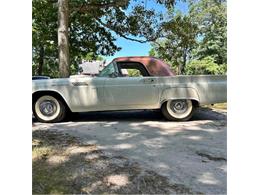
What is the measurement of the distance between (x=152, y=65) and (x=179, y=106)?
Result: 101cm

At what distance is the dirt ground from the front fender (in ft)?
1.60

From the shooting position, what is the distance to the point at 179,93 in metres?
6.37

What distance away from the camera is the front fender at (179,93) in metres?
6.37

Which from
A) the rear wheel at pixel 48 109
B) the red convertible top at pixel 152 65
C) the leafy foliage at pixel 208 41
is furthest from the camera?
the leafy foliage at pixel 208 41

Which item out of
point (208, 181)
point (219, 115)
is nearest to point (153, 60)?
point (219, 115)

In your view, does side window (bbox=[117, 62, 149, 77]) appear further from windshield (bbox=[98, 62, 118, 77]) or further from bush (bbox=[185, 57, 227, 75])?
bush (bbox=[185, 57, 227, 75])

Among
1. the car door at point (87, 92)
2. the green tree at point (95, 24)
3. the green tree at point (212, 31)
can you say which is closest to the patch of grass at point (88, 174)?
the car door at point (87, 92)

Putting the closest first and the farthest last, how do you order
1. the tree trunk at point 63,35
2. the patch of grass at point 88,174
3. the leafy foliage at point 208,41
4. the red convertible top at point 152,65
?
1. the patch of grass at point 88,174
2. the red convertible top at point 152,65
3. the tree trunk at point 63,35
4. the leafy foliage at point 208,41

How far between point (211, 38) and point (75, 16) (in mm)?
18931

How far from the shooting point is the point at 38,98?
21.3ft

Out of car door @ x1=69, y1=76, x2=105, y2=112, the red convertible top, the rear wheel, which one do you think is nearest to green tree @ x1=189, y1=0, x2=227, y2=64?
the red convertible top

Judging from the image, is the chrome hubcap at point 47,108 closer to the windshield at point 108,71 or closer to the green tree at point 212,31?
the windshield at point 108,71

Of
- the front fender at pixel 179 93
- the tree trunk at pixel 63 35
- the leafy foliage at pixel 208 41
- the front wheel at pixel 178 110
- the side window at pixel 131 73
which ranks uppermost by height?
the leafy foliage at pixel 208 41

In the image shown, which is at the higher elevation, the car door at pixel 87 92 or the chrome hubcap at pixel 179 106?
the car door at pixel 87 92
